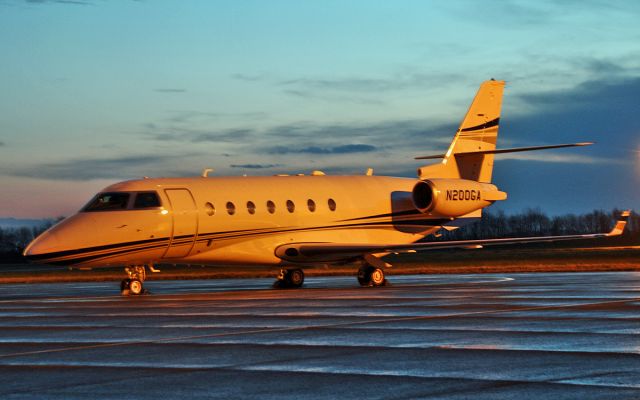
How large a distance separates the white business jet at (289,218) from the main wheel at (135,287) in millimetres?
33

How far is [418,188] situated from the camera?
30797 millimetres

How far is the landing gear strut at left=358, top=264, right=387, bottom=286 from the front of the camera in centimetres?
2862

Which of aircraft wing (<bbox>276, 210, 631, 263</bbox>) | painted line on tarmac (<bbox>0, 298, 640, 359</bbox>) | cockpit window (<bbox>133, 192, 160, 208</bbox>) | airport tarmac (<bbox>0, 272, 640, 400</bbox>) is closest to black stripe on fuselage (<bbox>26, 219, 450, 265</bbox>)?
aircraft wing (<bbox>276, 210, 631, 263</bbox>)

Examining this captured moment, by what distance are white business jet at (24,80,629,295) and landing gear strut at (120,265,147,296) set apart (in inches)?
1.5

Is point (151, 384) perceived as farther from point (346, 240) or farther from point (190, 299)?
point (346, 240)

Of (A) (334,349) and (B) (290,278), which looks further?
(B) (290,278)

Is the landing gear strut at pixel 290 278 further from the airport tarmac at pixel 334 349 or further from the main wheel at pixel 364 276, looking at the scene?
the airport tarmac at pixel 334 349

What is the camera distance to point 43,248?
79.0 feet

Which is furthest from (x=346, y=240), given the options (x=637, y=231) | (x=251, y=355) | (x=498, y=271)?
(x=637, y=231)

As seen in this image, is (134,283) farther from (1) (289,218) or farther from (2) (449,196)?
(2) (449,196)

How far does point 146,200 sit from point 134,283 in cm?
221

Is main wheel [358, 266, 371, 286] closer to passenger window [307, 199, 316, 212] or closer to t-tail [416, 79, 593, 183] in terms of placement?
passenger window [307, 199, 316, 212]

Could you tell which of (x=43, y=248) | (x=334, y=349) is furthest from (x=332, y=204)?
(x=334, y=349)

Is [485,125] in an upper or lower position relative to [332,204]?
upper
